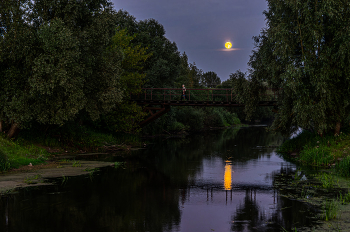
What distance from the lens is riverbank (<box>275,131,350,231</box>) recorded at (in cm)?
1010

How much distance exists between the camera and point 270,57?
27.2 m

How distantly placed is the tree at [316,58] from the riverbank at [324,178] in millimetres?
1484

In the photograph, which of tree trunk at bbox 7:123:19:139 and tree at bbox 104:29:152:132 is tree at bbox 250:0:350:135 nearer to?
tree at bbox 104:29:152:132

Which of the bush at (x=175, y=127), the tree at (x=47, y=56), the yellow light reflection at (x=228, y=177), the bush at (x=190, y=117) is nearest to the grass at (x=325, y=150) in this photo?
the yellow light reflection at (x=228, y=177)

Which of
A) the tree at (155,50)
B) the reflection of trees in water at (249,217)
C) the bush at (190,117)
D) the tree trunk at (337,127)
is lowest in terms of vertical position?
the reflection of trees in water at (249,217)

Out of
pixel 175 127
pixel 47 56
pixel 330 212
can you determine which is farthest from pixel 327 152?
pixel 175 127

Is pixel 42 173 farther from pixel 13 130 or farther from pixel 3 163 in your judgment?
pixel 13 130

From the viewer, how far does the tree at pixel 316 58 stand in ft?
72.8

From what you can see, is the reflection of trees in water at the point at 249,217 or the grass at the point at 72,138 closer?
the reflection of trees in water at the point at 249,217

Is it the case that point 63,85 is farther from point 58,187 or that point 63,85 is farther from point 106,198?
point 106,198

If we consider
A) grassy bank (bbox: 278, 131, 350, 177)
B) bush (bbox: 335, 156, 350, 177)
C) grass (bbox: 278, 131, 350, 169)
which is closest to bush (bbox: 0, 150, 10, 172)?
grassy bank (bbox: 278, 131, 350, 177)

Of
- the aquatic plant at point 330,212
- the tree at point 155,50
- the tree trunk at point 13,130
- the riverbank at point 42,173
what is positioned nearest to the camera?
the aquatic plant at point 330,212

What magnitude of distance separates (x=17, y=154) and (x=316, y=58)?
21.0 meters

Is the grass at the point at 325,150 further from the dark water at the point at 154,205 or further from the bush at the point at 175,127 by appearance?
the bush at the point at 175,127
